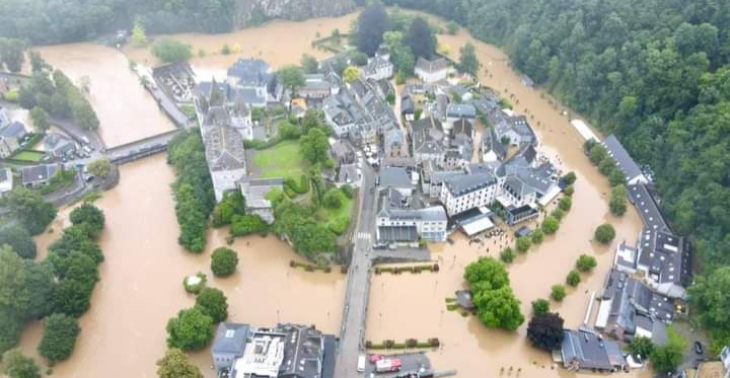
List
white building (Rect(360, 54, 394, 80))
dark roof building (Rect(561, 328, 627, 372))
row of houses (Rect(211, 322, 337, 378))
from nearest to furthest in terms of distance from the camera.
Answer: row of houses (Rect(211, 322, 337, 378)) < dark roof building (Rect(561, 328, 627, 372)) < white building (Rect(360, 54, 394, 80))

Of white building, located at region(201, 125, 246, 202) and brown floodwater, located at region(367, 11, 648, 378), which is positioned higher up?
white building, located at region(201, 125, 246, 202)

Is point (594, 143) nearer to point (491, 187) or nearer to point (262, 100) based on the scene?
point (491, 187)

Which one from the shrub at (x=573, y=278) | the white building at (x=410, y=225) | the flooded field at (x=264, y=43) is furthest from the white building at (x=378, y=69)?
the shrub at (x=573, y=278)

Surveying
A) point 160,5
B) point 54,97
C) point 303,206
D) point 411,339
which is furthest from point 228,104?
point 160,5

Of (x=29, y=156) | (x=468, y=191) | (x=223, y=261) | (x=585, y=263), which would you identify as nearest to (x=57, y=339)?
(x=223, y=261)

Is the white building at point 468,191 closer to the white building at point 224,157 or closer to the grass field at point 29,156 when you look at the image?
the white building at point 224,157

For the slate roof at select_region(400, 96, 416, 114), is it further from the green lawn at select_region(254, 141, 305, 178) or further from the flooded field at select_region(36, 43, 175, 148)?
the flooded field at select_region(36, 43, 175, 148)

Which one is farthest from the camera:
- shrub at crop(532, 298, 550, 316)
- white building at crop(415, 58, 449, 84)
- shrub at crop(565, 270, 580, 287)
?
white building at crop(415, 58, 449, 84)

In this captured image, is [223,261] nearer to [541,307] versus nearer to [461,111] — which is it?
[541,307]

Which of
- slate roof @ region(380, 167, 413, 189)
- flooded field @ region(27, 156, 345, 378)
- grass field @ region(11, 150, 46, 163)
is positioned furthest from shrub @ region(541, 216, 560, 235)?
grass field @ region(11, 150, 46, 163)
